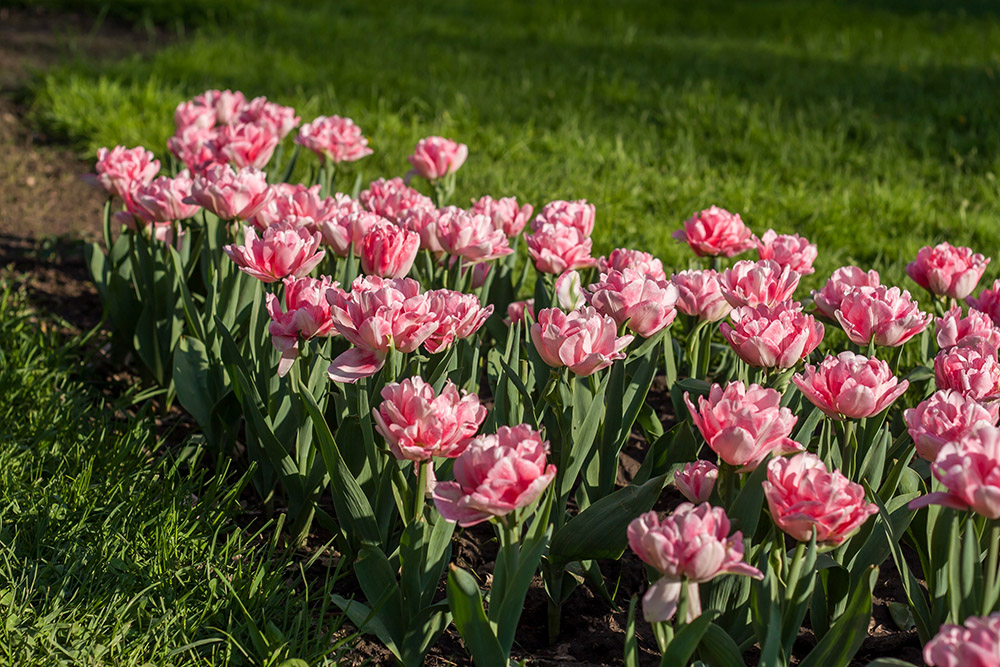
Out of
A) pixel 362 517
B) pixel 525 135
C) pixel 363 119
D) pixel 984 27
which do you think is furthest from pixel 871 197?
pixel 984 27

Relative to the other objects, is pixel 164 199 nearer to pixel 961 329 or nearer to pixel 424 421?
pixel 424 421

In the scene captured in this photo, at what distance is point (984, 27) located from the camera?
6773 mm

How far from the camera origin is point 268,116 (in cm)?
292

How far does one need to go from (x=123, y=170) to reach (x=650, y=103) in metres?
3.08

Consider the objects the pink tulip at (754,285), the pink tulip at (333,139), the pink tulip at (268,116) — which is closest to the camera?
the pink tulip at (754,285)

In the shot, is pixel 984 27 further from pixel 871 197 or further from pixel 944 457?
pixel 944 457

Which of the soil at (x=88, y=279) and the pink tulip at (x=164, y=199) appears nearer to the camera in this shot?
the soil at (x=88, y=279)

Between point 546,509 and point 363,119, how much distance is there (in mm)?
3443

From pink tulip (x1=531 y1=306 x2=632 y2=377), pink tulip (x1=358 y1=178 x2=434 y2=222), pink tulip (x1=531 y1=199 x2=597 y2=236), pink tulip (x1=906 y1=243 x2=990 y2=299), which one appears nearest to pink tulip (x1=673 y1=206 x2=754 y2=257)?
pink tulip (x1=531 y1=199 x2=597 y2=236)

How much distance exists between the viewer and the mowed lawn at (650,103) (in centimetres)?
380

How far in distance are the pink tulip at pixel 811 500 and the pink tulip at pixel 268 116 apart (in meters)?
2.05

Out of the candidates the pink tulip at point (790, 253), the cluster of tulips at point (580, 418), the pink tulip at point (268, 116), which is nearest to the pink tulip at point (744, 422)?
the cluster of tulips at point (580, 418)

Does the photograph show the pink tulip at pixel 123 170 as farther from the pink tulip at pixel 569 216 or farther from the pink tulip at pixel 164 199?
the pink tulip at pixel 569 216

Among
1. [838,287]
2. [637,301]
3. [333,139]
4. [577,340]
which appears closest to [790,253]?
[838,287]
